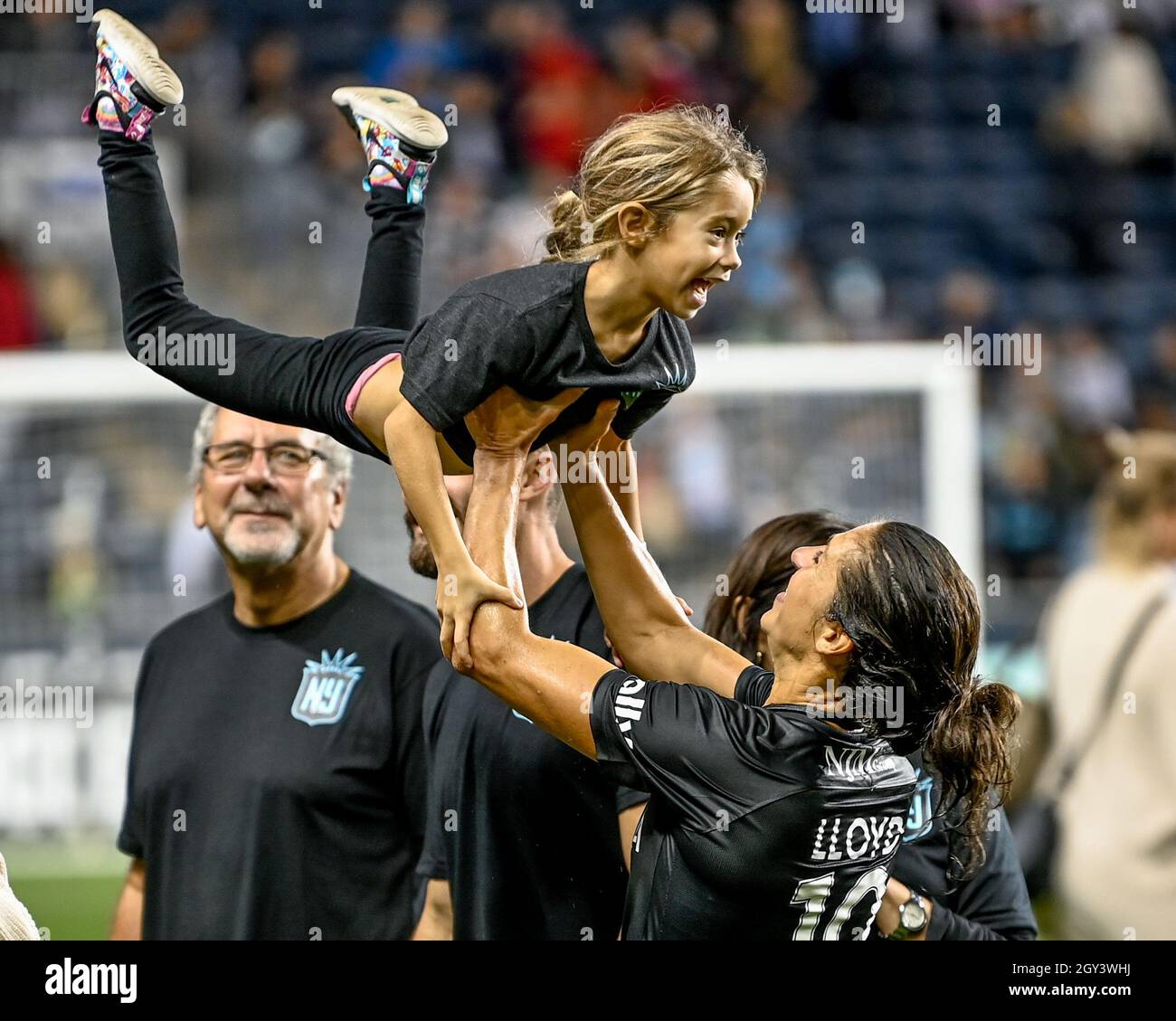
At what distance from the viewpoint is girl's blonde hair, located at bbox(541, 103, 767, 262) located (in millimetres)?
2773

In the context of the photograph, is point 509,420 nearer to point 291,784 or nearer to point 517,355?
point 517,355

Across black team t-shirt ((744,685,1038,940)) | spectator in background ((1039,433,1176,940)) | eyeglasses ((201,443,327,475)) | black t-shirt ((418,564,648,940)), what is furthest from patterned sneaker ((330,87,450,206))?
spectator in background ((1039,433,1176,940))

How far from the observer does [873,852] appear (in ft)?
8.48

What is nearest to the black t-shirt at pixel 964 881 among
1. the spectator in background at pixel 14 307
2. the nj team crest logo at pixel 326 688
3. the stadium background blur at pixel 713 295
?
the nj team crest logo at pixel 326 688

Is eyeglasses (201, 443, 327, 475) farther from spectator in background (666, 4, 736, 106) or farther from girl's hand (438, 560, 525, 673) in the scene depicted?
spectator in background (666, 4, 736, 106)

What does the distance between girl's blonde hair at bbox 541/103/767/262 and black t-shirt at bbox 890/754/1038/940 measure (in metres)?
Answer: 1.10

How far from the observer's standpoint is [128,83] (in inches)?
126

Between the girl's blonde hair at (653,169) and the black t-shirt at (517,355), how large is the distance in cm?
8

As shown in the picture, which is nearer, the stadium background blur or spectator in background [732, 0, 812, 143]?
the stadium background blur

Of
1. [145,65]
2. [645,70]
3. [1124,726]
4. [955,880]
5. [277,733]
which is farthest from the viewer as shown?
[645,70]

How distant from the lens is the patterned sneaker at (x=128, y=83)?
3168 mm

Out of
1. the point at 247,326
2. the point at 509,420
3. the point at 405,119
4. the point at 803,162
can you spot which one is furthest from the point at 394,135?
the point at 803,162

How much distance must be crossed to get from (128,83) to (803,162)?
7253 mm

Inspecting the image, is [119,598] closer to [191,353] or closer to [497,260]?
[497,260]
